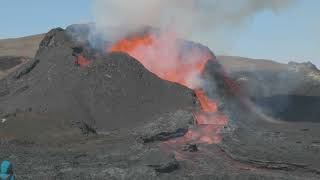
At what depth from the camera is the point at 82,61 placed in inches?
1618

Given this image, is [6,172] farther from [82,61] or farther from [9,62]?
[9,62]

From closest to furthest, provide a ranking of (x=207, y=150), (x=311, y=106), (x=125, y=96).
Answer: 1. (x=207, y=150)
2. (x=125, y=96)
3. (x=311, y=106)

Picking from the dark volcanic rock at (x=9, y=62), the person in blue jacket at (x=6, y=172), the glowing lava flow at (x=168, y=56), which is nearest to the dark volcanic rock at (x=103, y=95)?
the glowing lava flow at (x=168, y=56)

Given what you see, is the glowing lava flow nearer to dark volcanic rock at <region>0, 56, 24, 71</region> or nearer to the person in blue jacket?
the person in blue jacket

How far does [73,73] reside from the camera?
38.1m

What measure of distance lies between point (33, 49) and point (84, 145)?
85988 millimetres

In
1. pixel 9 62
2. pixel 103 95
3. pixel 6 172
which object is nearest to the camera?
pixel 6 172

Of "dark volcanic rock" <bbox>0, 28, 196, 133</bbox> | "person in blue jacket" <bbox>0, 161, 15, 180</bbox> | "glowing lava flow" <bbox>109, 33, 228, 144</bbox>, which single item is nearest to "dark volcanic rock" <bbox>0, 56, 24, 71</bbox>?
"glowing lava flow" <bbox>109, 33, 228, 144</bbox>

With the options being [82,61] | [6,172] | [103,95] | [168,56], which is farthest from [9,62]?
[6,172]

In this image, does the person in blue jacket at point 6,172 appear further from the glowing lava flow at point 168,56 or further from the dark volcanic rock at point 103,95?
the glowing lava flow at point 168,56

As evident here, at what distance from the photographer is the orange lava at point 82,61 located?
40.3 m

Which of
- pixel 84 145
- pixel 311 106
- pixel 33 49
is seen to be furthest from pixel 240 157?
pixel 33 49

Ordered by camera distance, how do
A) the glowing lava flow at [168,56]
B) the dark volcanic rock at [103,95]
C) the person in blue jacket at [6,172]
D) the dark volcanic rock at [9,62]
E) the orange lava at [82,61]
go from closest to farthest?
the person in blue jacket at [6,172] → the dark volcanic rock at [103,95] → the orange lava at [82,61] → the glowing lava flow at [168,56] → the dark volcanic rock at [9,62]

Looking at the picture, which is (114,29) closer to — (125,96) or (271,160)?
(125,96)
